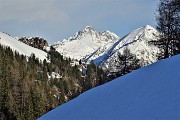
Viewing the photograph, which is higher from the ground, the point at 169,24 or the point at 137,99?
the point at 169,24

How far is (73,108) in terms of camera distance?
20172 millimetres

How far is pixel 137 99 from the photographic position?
1642 cm

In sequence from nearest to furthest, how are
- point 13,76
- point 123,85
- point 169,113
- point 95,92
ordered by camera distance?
1. point 169,113
2. point 123,85
3. point 95,92
4. point 13,76

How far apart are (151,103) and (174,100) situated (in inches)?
44.6

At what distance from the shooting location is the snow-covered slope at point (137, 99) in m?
14.3

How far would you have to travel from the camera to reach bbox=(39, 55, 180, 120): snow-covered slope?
14.3 m

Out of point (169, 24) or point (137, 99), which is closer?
point (137, 99)

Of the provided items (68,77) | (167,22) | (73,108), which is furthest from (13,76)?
(73,108)

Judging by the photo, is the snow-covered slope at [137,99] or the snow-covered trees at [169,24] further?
the snow-covered trees at [169,24]

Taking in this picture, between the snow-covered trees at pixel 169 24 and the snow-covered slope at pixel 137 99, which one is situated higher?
the snow-covered trees at pixel 169 24

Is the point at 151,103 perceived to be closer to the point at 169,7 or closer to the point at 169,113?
the point at 169,113

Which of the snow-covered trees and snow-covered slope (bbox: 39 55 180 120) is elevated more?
the snow-covered trees

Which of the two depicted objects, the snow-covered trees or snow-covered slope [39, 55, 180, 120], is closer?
snow-covered slope [39, 55, 180, 120]

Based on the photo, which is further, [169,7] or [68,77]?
[68,77]
